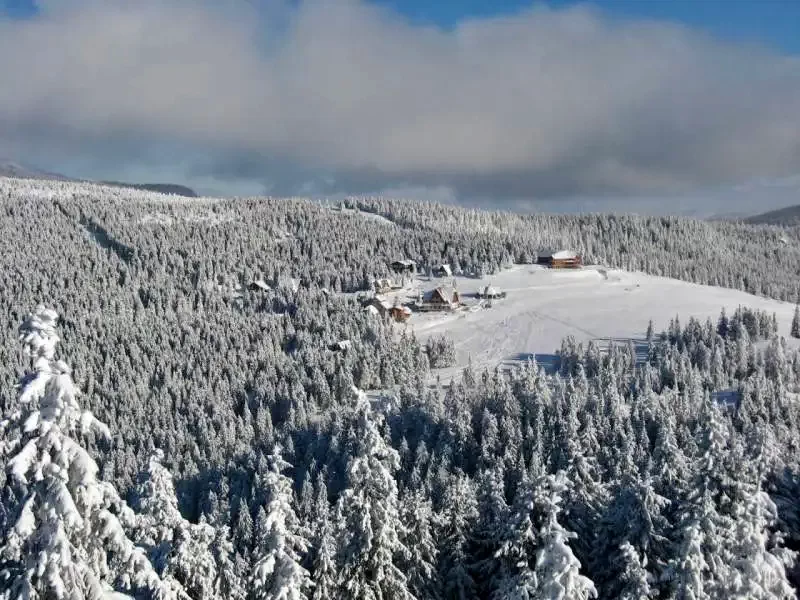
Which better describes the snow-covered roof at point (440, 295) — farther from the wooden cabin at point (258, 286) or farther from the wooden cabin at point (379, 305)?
the wooden cabin at point (258, 286)

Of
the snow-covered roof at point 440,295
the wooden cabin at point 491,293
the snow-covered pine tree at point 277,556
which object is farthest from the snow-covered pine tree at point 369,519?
the wooden cabin at point 491,293

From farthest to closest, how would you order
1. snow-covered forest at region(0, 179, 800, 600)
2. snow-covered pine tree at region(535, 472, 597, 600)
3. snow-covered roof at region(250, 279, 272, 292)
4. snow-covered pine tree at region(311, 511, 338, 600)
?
snow-covered roof at region(250, 279, 272, 292) < snow-covered pine tree at region(311, 511, 338, 600) < snow-covered pine tree at region(535, 472, 597, 600) < snow-covered forest at region(0, 179, 800, 600)

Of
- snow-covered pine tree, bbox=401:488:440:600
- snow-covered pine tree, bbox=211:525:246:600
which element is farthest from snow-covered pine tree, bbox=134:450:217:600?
snow-covered pine tree, bbox=401:488:440:600

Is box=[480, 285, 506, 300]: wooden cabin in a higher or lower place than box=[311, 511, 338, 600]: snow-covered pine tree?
higher

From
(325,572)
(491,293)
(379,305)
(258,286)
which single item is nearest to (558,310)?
(491,293)

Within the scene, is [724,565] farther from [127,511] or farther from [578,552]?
[127,511]

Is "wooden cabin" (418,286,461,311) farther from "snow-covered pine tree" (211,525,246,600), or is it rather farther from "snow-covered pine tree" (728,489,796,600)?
"snow-covered pine tree" (211,525,246,600)

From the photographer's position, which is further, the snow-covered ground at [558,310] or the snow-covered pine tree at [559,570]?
the snow-covered ground at [558,310]
